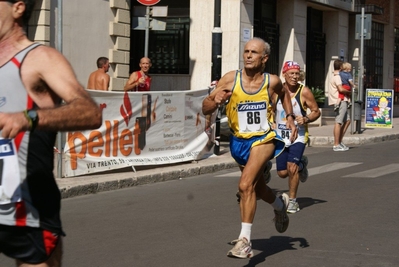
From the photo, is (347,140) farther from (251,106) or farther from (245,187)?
(245,187)

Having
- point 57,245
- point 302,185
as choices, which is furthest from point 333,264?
point 302,185

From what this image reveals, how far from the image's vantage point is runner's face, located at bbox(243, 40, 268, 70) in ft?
23.7

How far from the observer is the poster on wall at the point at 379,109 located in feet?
77.3

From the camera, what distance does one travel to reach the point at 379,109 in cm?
2372

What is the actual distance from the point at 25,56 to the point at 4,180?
52 centimetres

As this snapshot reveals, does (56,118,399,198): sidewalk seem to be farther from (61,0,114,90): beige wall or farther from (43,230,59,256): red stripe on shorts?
(43,230,59,256): red stripe on shorts

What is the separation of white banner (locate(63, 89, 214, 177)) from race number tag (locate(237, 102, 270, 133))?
512 cm

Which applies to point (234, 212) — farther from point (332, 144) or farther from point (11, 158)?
point (332, 144)

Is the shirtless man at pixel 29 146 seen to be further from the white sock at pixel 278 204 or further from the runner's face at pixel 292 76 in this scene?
the runner's face at pixel 292 76

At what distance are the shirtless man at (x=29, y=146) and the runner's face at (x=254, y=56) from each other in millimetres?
3931

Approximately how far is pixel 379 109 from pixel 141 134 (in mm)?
12001

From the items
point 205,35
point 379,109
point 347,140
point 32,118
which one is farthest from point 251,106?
point 379,109

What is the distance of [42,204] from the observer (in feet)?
11.3

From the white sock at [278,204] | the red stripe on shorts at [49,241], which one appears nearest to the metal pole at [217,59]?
the white sock at [278,204]
